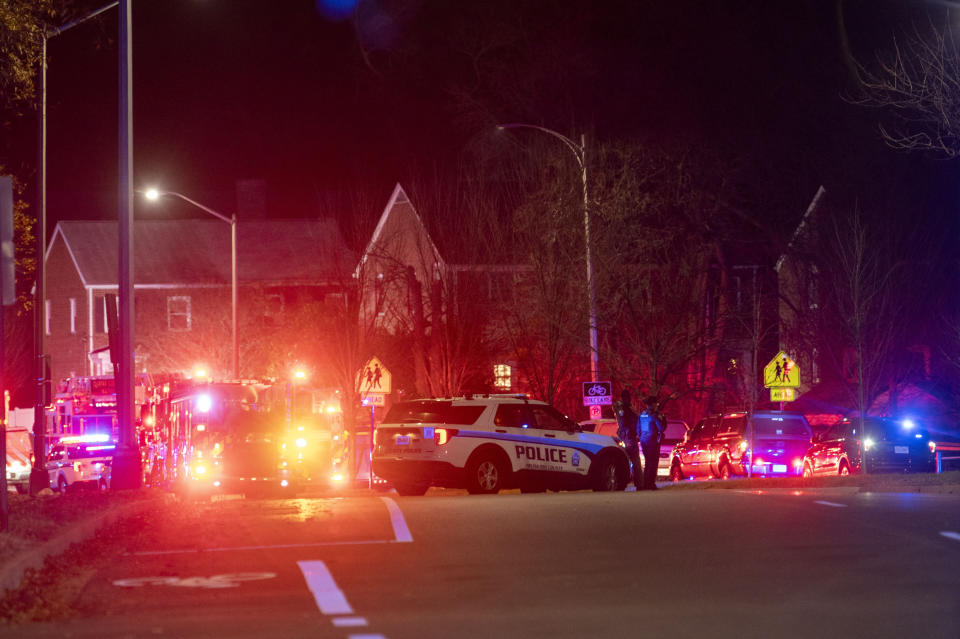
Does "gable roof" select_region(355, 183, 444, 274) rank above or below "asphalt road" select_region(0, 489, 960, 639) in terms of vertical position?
above

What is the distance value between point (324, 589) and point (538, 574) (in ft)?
5.31

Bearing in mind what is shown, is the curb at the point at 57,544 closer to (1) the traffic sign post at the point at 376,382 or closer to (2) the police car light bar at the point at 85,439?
(2) the police car light bar at the point at 85,439

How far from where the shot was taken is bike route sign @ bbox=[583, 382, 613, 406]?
32.0 m

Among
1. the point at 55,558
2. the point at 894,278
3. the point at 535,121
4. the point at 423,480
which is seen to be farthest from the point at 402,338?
the point at 55,558

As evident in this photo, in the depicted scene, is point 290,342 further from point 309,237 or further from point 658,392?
point 658,392

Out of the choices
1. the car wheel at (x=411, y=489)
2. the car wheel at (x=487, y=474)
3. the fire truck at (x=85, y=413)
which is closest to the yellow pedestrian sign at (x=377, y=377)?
the fire truck at (x=85, y=413)

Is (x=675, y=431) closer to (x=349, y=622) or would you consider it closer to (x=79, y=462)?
(x=79, y=462)

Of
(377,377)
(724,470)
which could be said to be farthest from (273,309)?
(724,470)

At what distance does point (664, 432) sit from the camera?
31844mm

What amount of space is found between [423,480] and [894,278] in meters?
21.4

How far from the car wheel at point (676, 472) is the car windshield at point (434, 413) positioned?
12.0 meters

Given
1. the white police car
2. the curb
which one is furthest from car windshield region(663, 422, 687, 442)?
the curb

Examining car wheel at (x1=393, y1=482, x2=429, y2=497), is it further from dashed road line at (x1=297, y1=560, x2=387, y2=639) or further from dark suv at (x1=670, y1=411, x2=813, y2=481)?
dashed road line at (x1=297, y1=560, x2=387, y2=639)

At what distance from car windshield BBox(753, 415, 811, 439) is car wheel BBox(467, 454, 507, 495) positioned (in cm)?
953
